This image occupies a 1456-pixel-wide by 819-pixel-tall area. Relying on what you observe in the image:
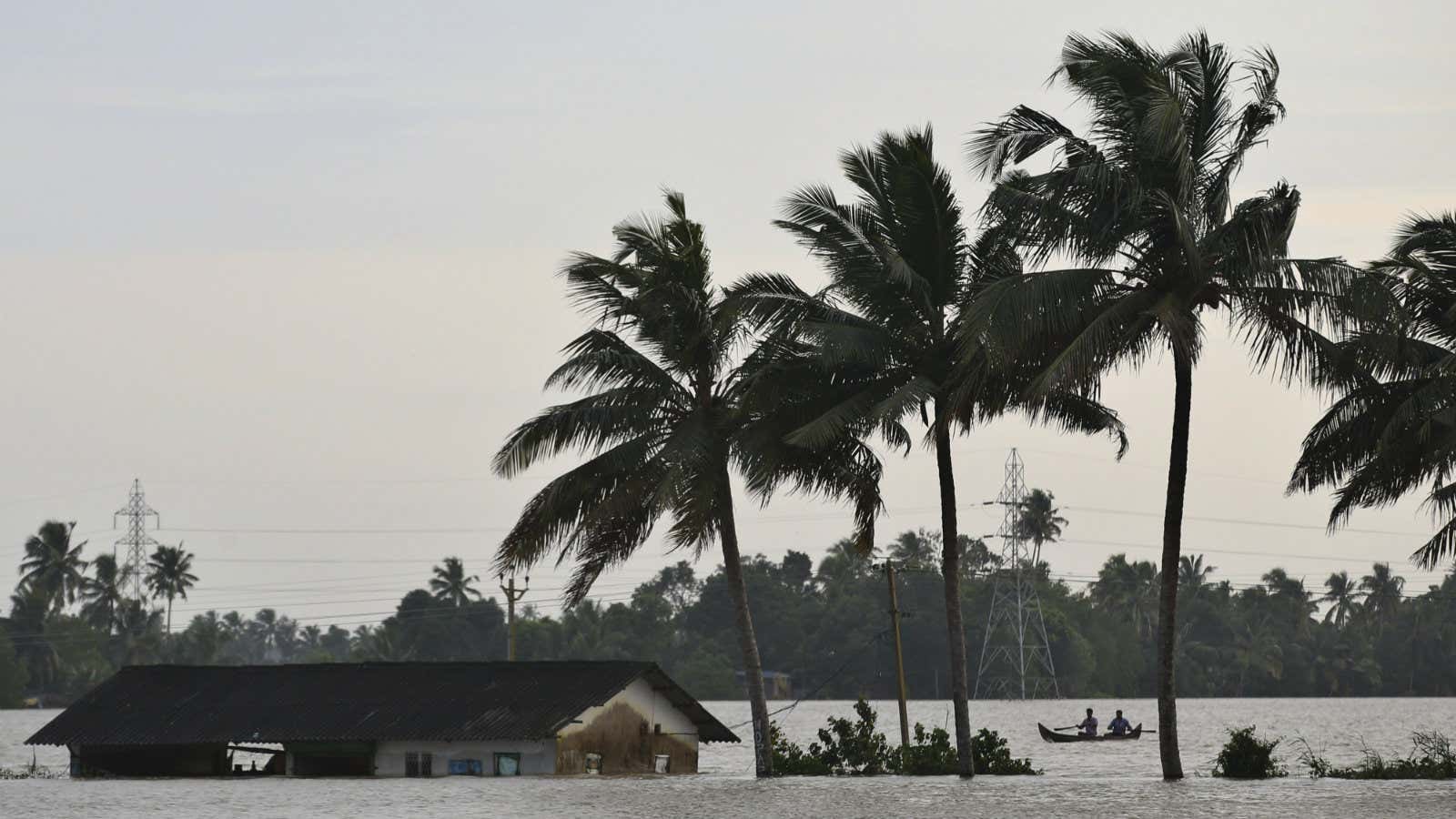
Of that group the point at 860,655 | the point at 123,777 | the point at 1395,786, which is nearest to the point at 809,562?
the point at 860,655

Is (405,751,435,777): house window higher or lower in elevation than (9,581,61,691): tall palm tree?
lower

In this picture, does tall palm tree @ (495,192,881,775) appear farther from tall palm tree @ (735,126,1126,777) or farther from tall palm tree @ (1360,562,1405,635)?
tall palm tree @ (1360,562,1405,635)

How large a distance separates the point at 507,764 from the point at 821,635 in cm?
10158

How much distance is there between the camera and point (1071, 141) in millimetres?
29484

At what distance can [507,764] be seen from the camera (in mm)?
40312

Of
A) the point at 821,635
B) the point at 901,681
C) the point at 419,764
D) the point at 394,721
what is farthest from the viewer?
the point at 821,635

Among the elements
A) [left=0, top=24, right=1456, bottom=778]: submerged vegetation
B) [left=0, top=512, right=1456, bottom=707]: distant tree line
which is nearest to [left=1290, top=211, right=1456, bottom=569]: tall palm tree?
[left=0, top=24, right=1456, bottom=778]: submerged vegetation

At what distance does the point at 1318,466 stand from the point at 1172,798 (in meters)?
8.30

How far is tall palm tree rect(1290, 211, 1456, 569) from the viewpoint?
28875 millimetres

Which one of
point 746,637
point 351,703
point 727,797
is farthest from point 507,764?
point 727,797

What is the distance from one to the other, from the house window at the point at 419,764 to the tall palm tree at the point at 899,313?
13.2 meters

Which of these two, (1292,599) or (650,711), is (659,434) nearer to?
(650,711)

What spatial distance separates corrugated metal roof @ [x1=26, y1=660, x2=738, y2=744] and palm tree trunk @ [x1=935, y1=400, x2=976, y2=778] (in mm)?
10034

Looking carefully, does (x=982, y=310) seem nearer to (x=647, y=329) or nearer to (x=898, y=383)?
(x=898, y=383)
